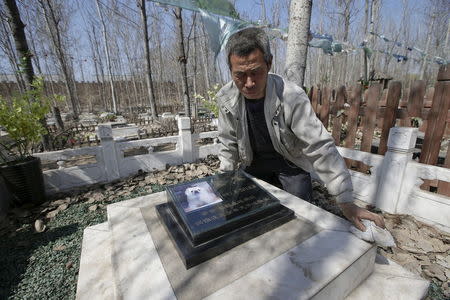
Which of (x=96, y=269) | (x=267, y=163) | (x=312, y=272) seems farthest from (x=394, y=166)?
(x=96, y=269)

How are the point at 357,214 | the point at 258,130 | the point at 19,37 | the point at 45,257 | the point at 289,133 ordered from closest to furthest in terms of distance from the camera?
the point at 357,214, the point at 289,133, the point at 258,130, the point at 45,257, the point at 19,37

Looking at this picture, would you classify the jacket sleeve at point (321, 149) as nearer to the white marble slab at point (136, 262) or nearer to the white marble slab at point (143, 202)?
the white marble slab at point (136, 262)

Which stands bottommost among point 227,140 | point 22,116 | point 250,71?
point 227,140

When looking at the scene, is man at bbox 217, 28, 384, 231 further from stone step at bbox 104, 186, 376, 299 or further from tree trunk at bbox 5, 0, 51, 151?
tree trunk at bbox 5, 0, 51, 151

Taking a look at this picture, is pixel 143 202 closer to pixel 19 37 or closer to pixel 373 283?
pixel 373 283

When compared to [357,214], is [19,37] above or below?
above

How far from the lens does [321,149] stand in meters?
1.47

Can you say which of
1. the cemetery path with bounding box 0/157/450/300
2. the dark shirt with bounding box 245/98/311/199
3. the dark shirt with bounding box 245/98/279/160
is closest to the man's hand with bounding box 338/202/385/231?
the dark shirt with bounding box 245/98/311/199

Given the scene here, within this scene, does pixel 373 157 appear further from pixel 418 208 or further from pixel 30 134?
pixel 30 134

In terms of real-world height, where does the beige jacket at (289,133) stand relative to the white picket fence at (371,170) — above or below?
above

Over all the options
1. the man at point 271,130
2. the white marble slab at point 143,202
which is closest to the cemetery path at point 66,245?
the white marble slab at point 143,202

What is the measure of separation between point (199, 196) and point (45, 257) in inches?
74.9

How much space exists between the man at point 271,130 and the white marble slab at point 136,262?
1007 mm

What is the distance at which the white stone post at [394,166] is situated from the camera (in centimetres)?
253
